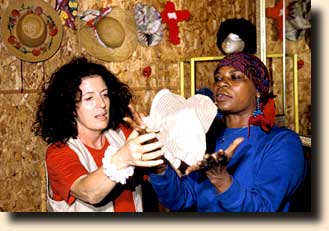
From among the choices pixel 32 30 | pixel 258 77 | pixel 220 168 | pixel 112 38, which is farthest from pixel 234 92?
pixel 32 30

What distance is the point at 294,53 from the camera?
146cm

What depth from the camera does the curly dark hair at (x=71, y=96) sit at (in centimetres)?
143

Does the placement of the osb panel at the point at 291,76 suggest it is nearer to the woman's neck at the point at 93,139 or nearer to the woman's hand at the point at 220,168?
the woman's hand at the point at 220,168

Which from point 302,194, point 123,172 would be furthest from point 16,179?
point 302,194

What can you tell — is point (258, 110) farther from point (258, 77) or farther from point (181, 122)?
point (181, 122)

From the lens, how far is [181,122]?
1.43m

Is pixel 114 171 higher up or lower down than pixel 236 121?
lower down

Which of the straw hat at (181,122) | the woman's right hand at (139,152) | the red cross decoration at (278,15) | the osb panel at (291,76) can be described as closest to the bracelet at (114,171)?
the woman's right hand at (139,152)

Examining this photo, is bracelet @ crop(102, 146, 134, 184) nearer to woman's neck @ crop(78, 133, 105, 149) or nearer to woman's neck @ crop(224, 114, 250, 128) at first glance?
woman's neck @ crop(78, 133, 105, 149)

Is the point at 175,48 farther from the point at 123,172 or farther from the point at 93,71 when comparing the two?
the point at 123,172

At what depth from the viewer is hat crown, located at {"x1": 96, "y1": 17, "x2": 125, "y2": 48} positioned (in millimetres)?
1436

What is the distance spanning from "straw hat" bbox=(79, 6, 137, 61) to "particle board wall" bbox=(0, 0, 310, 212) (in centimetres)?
2

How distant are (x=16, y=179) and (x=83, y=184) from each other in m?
0.23

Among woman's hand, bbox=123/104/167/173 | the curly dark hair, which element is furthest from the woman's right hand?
the curly dark hair
